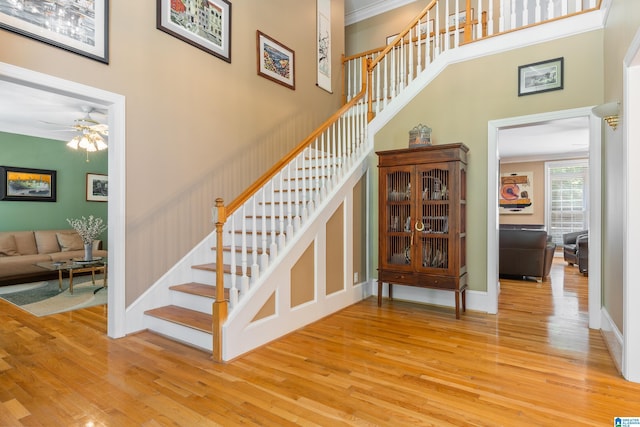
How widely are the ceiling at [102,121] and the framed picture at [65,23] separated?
108 centimetres

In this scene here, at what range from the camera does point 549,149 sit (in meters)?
8.57

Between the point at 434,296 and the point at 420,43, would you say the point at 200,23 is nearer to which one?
the point at 420,43

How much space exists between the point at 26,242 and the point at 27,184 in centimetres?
112

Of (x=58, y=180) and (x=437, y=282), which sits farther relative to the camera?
(x=58, y=180)

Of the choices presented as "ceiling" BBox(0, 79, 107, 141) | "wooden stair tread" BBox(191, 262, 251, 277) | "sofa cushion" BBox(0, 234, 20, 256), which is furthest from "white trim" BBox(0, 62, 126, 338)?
"sofa cushion" BBox(0, 234, 20, 256)

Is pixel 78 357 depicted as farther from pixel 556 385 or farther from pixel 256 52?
pixel 256 52

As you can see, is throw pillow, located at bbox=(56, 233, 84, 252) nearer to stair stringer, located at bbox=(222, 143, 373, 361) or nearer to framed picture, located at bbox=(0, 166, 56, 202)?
framed picture, located at bbox=(0, 166, 56, 202)

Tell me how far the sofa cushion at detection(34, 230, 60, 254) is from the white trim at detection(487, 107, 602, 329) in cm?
733

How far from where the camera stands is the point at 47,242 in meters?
6.39

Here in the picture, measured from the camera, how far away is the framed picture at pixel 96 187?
739 centimetres

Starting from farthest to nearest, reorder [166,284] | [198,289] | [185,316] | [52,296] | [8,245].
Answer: [8,245], [52,296], [166,284], [198,289], [185,316]

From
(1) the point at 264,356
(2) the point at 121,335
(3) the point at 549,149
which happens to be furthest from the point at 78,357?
(3) the point at 549,149

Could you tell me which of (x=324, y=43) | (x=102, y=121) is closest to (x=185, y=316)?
(x=102, y=121)

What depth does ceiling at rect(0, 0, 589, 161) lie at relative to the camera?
186 inches
